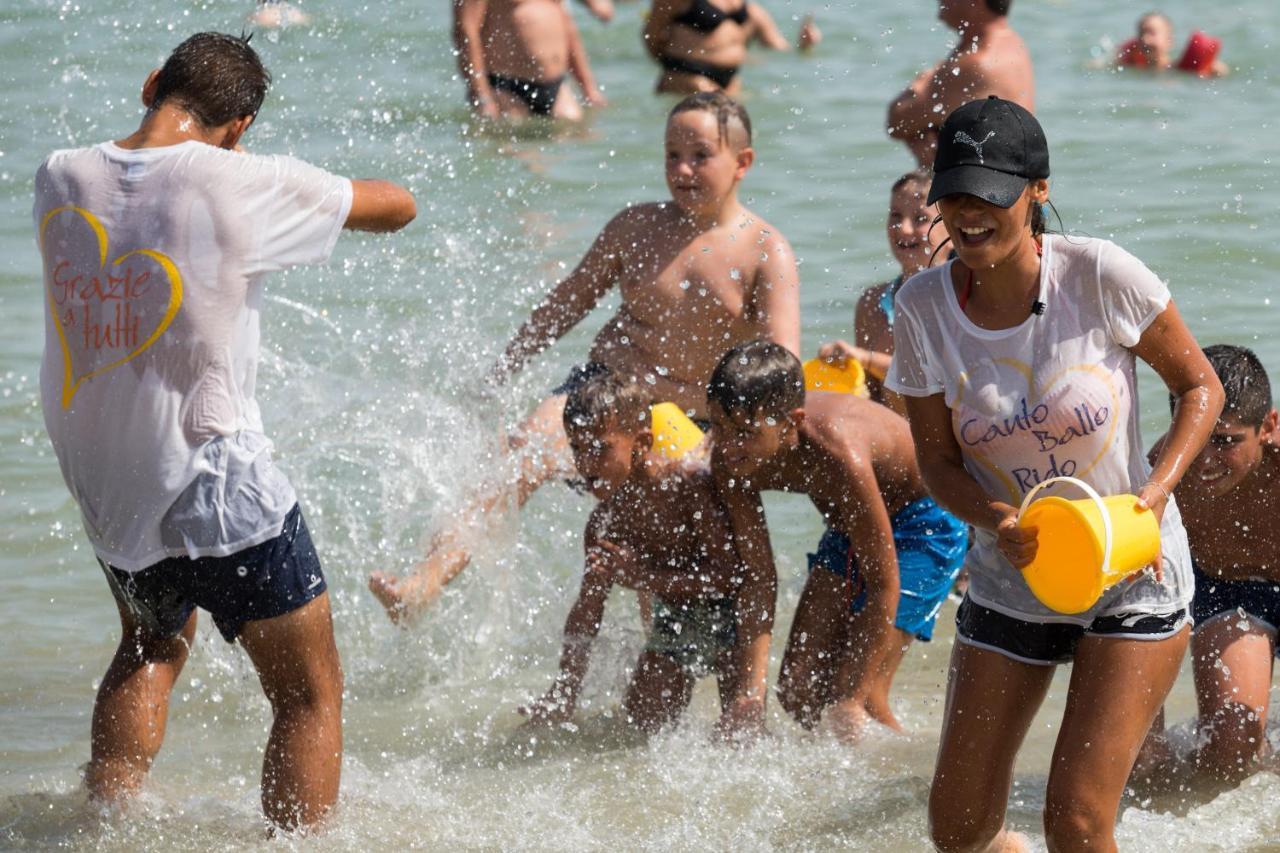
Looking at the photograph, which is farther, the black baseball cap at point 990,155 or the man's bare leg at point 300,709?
the man's bare leg at point 300,709

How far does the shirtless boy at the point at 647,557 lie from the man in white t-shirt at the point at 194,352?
115 centimetres

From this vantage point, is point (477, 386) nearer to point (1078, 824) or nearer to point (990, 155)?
point (990, 155)

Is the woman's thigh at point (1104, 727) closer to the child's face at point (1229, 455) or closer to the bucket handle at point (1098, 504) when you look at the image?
the bucket handle at point (1098, 504)

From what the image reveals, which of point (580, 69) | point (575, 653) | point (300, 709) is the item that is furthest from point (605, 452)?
point (580, 69)

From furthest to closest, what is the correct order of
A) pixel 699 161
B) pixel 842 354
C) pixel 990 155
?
pixel 699 161, pixel 842 354, pixel 990 155

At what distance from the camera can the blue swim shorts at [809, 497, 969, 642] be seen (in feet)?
16.7

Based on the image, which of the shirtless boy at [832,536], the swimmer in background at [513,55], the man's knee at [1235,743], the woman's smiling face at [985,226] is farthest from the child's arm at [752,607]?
the swimmer in background at [513,55]

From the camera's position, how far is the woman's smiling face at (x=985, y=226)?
335 cm

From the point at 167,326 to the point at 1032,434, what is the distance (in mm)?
1782

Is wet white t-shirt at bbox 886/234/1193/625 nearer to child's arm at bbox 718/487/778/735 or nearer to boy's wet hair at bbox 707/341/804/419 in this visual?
boy's wet hair at bbox 707/341/804/419

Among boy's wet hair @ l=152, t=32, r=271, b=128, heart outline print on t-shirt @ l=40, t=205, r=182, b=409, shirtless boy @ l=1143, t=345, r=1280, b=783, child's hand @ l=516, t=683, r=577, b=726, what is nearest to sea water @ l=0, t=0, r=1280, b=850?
child's hand @ l=516, t=683, r=577, b=726

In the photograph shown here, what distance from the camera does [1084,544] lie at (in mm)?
3193

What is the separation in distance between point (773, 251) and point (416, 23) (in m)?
9.89

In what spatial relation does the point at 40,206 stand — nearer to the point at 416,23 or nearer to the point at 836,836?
the point at 836,836
